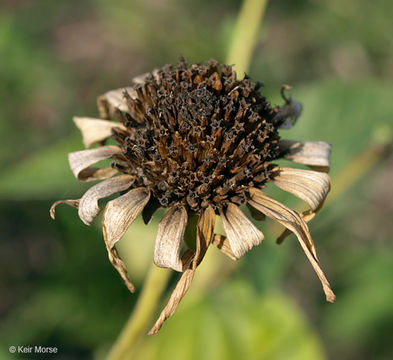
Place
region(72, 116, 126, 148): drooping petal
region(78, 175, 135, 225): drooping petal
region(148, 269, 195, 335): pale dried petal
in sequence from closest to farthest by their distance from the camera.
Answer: region(148, 269, 195, 335): pale dried petal < region(78, 175, 135, 225): drooping petal < region(72, 116, 126, 148): drooping petal

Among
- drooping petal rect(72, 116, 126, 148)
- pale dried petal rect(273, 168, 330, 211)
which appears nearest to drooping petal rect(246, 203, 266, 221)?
pale dried petal rect(273, 168, 330, 211)

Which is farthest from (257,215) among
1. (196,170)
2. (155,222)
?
(155,222)

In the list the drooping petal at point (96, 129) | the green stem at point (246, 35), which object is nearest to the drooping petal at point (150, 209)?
the drooping petal at point (96, 129)

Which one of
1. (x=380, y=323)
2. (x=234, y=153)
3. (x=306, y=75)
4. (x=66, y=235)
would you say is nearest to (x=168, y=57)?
(x=306, y=75)

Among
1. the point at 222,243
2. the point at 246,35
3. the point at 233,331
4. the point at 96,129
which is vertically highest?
the point at 246,35

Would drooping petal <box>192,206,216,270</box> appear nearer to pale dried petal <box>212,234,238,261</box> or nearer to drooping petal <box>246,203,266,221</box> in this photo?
pale dried petal <box>212,234,238,261</box>

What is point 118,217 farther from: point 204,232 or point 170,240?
point 204,232
